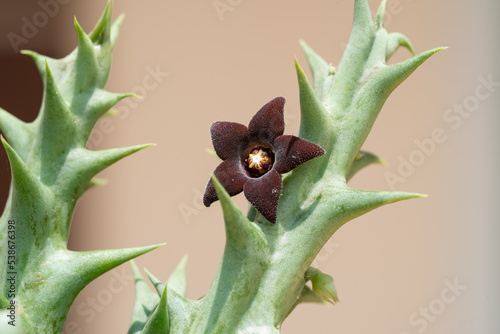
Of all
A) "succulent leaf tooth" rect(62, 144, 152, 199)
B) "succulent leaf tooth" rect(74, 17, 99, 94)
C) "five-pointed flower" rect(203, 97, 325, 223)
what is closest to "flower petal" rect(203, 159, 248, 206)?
Answer: "five-pointed flower" rect(203, 97, 325, 223)

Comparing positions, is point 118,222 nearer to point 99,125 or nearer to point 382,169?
point 99,125

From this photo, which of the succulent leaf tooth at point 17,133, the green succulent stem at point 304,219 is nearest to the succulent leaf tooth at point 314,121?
the green succulent stem at point 304,219

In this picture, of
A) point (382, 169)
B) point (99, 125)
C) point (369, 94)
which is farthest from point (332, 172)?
point (99, 125)

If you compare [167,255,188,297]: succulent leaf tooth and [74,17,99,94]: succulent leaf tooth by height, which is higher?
[74,17,99,94]: succulent leaf tooth

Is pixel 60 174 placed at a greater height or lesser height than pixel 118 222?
greater

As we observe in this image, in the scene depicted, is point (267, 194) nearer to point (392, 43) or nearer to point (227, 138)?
point (227, 138)

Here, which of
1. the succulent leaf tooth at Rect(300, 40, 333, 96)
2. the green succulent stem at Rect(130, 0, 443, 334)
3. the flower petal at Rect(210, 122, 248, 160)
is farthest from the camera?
the succulent leaf tooth at Rect(300, 40, 333, 96)

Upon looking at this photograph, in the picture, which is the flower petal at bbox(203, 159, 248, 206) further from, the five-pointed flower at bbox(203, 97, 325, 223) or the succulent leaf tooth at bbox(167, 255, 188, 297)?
the succulent leaf tooth at bbox(167, 255, 188, 297)
